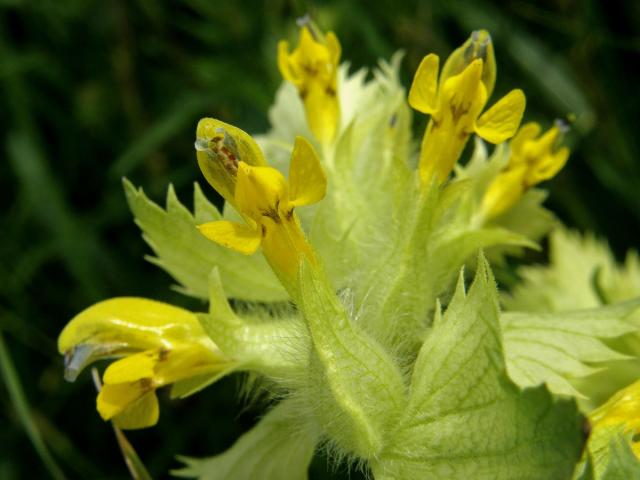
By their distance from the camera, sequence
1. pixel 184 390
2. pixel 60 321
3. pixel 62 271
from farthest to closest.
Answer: pixel 62 271 < pixel 60 321 < pixel 184 390

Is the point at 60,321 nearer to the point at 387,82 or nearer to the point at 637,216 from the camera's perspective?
the point at 387,82

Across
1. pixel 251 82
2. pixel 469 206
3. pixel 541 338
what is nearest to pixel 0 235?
pixel 251 82

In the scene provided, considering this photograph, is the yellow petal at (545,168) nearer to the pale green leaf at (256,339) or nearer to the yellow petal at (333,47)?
the yellow petal at (333,47)

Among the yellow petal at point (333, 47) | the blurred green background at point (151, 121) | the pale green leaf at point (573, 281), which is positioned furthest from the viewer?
the blurred green background at point (151, 121)

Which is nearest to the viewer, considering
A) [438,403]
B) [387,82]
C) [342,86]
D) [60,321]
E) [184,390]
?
[438,403]

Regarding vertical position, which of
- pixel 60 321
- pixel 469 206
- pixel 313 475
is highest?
pixel 469 206

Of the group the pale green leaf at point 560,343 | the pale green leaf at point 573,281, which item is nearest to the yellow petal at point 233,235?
the pale green leaf at point 560,343
